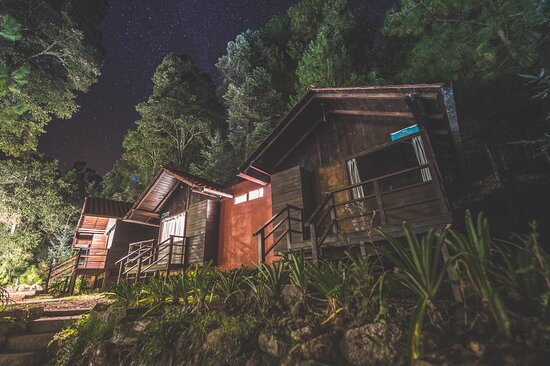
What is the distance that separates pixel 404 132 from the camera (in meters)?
7.31

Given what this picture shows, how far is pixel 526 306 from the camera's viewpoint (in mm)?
2457

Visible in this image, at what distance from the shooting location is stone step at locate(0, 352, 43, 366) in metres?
5.47

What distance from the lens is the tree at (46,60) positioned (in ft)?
47.7

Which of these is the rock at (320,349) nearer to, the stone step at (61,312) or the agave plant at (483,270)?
the agave plant at (483,270)

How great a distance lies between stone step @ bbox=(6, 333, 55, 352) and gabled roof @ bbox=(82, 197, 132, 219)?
12080 millimetres

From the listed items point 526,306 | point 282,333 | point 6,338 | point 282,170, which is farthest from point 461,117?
point 6,338

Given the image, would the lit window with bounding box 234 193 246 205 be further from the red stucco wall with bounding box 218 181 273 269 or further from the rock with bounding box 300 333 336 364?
the rock with bounding box 300 333 336 364

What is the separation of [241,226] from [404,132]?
7755mm

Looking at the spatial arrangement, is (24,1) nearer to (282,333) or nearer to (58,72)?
(58,72)

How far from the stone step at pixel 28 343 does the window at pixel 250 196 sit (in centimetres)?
771

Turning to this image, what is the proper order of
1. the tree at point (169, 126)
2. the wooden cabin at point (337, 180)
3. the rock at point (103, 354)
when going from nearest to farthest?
the rock at point (103, 354)
the wooden cabin at point (337, 180)
the tree at point (169, 126)

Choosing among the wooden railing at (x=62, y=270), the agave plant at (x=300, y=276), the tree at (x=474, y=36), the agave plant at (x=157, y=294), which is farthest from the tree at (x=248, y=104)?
the agave plant at (x=300, y=276)

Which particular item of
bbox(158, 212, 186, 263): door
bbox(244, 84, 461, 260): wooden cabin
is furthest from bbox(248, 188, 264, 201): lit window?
bbox(158, 212, 186, 263): door

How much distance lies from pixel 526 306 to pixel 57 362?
27.3 ft
